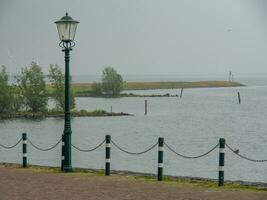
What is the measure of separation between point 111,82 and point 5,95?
6297 centimetres

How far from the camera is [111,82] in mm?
153500

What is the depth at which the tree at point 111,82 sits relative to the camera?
14675cm

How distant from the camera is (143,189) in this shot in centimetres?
1307

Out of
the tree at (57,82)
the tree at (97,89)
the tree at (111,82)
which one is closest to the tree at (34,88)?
the tree at (57,82)

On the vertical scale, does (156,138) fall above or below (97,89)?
below

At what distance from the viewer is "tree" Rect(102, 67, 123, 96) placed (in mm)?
146750

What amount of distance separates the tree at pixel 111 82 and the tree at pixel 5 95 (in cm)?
5181

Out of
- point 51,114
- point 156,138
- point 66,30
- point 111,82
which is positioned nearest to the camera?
point 66,30

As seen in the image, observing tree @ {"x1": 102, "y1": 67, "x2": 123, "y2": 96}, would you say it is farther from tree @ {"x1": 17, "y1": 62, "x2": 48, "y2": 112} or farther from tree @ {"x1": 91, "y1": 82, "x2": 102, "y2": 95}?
tree @ {"x1": 17, "y1": 62, "x2": 48, "y2": 112}

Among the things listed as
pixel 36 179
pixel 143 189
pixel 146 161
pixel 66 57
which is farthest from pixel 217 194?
pixel 146 161

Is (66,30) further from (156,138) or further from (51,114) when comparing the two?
(51,114)

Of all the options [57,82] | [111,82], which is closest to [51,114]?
[57,82]

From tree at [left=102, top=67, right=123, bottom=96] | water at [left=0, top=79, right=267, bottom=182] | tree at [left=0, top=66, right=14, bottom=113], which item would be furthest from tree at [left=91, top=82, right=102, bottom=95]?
tree at [left=0, top=66, right=14, bottom=113]

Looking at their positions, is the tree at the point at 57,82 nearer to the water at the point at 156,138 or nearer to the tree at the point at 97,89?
the water at the point at 156,138
